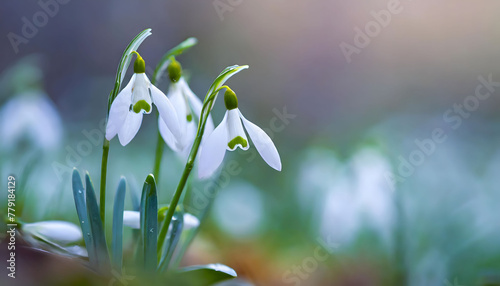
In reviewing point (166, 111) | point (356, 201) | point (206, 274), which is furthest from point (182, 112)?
point (356, 201)

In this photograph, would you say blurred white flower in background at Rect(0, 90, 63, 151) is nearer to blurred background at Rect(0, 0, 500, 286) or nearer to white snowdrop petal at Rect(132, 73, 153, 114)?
blurred background at Rect(0, 0, 500, 286)

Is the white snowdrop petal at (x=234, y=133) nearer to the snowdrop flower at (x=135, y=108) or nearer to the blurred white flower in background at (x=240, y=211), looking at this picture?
the snowdrop flower at (x=135, y=108)

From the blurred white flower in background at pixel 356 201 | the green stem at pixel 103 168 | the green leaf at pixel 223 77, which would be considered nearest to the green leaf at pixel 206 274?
the green stem at pixel 103 168

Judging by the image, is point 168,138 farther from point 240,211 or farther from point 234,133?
point 240,211

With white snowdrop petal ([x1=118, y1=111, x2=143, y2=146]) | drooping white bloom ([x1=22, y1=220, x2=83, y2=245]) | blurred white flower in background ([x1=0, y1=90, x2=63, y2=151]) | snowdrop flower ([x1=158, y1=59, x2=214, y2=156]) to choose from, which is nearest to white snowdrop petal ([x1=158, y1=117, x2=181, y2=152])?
snowdrop flower ([x1=158, y1=59, x2=214, y2=156])

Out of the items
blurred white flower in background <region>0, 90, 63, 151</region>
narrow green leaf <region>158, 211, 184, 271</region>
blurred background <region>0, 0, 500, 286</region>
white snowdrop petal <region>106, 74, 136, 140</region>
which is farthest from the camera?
blurred white flower in background <region>0, 90, 63, 151</region>

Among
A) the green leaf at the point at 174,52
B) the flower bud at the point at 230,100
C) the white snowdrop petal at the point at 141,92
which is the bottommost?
the white snowdrop petal at the point at 141,92
